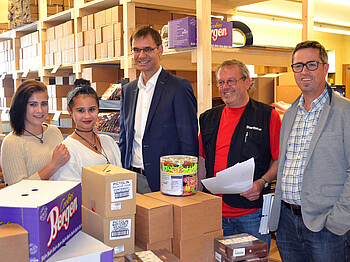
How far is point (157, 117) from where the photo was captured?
2.30 metres

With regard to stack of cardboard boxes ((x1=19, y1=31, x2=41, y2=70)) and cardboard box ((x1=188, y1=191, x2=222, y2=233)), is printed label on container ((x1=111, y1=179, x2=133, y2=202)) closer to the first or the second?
cardboard box ((x1=188, y1=191, x2=222, y2=233))

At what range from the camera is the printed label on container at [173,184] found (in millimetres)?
1636

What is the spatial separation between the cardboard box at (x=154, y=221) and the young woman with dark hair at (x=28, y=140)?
615 millimetres

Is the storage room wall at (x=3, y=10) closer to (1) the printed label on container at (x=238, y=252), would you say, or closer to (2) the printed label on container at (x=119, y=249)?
(2) the printed label on container at (x=119, y=249)

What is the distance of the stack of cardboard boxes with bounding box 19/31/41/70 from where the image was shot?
5.21m

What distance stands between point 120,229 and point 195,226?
1.02 feet

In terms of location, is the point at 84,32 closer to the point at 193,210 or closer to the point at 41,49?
the point at 41,49

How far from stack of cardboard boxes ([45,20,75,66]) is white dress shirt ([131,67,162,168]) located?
2.27 metres

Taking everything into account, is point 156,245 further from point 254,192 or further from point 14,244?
point 254,192

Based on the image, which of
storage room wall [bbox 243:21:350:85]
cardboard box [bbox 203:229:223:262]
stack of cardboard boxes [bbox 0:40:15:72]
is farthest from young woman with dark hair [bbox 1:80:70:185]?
storage room wall [bbox 243:21:350:85]

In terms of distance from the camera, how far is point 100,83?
3.93m

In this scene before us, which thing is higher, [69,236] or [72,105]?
[72,105]

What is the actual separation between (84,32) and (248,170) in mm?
2855

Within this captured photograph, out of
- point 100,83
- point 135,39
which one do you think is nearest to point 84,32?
point 100,83
